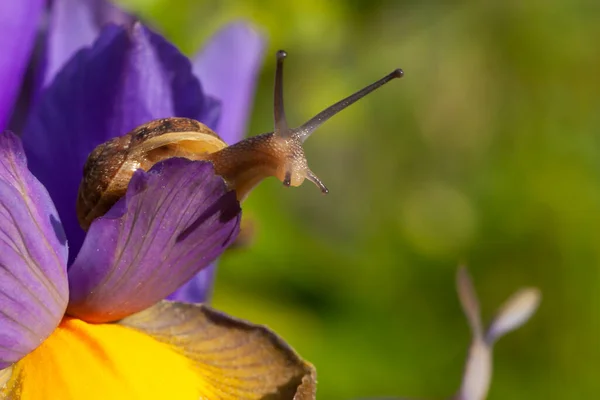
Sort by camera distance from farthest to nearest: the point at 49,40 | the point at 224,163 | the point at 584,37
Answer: the point at 584,37 → the point at 49,40 → the point at 224,163

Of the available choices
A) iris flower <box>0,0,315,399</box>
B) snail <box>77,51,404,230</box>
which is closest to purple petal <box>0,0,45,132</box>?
iris flower <box>0,0,315,399</box>

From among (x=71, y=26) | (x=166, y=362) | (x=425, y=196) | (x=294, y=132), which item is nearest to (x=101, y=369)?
(x=166, y=362)

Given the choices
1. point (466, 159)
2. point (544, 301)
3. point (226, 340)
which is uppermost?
point (466, 159)

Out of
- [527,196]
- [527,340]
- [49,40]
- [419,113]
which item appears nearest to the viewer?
[49,40]

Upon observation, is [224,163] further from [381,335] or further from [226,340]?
[381,335]

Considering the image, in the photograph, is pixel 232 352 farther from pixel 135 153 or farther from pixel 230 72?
pixel 230 72

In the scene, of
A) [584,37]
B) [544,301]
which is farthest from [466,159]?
[544,301]

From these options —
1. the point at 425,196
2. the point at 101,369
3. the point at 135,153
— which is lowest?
the point at 101,369
